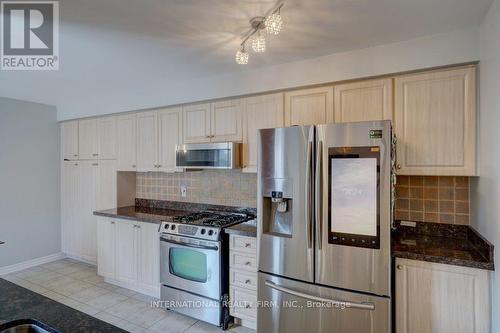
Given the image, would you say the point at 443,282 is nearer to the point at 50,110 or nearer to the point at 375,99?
the point at 375,99

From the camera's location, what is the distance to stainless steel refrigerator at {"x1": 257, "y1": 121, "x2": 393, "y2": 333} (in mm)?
1824

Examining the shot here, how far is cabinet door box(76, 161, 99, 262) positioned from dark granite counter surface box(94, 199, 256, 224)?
639mm

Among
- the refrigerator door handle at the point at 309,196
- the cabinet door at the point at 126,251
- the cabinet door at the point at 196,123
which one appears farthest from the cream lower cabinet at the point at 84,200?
the refrigerator door handle at the point at 309,196

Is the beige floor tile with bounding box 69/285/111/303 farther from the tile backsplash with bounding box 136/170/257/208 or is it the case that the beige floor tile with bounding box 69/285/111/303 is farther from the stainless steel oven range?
the tile backsplash with bounding box 136/170/257/208

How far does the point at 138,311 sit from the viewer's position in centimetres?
286

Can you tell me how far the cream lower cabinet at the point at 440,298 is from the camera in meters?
1.69

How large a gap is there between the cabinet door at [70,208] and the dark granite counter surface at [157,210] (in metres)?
1.04

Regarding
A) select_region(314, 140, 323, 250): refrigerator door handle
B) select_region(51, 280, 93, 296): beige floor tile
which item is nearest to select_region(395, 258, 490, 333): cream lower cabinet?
select_region(314, 140, 323, 250): refrigerator door handle

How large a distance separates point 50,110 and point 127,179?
5.78 ft

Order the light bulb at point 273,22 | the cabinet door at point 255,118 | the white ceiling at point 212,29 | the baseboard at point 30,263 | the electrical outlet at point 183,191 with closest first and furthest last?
the light bulb at point 273,22, the white ceiling at point 212,29, the cabinet door at point 255,118, the electrical outlet at point 183,191, the baseboard at point 30,263

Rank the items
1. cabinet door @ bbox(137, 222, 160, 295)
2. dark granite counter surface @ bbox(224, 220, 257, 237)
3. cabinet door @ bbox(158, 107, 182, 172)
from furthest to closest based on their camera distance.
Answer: cabinet door @ bbox(158, 107, 182, 172) → cabinet door @ bbox(137, 222, 160, 295) → dark granite counter surface @ bbox(224, 220, 257, 237)

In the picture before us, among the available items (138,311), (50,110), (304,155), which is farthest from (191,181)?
(50,110)

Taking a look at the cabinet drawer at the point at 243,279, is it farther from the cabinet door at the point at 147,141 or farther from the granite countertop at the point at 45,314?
the cabinet door at the point at 147,141
